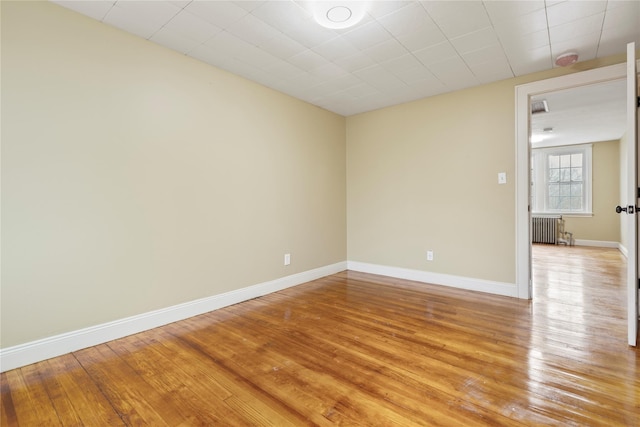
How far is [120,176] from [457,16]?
2.81 m

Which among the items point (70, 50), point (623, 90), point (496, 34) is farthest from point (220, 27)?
point (623, 90)

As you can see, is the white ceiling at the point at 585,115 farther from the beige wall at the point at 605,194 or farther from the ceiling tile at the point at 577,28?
the ceiling tile at the point at 577,28

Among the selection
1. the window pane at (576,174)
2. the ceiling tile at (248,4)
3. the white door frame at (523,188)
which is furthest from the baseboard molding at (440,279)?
the window pane at (576,174)

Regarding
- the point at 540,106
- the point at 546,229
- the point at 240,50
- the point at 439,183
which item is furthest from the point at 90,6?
A: the point at 546,229

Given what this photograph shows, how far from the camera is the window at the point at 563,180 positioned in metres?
7.06

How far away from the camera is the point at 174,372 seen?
1825 mm

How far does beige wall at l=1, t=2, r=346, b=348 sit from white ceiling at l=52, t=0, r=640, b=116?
10.3 inches

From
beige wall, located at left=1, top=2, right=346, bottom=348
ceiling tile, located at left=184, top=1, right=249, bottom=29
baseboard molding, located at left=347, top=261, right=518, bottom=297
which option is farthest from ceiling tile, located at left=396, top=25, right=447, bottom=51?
baseboard molding, located at left=347, top=261, right=518, bottom=297

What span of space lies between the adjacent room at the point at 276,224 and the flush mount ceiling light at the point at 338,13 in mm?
18

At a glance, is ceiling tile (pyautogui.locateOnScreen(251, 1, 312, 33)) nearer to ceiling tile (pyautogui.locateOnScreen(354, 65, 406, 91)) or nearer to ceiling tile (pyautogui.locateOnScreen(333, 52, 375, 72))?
ceiling tile (pyautogui.locateOnScreen(333, 52, 375, 72))

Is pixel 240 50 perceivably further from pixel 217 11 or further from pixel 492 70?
pixel 492 70

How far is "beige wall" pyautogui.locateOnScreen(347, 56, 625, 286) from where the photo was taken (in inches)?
130

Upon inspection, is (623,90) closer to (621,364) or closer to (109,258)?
(621,364)

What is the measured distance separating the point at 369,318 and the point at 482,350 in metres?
0.91
